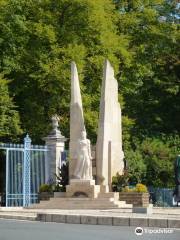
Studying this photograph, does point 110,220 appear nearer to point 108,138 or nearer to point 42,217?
point 42,217

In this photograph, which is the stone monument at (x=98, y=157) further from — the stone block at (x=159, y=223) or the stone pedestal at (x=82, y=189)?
the stone block at (x=159, y=223)

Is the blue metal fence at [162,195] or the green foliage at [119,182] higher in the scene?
the green foliage at [119,182]

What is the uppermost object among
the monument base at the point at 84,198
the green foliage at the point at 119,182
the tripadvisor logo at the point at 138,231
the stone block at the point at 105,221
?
the green foliage at the point at 119,182

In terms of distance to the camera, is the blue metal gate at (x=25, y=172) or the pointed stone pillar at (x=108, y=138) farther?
the blue metal gate at (x=25, y=172)

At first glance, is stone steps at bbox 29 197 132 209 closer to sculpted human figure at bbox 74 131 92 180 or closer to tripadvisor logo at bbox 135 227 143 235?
sculpted human figure at bbox 74 131 92 180

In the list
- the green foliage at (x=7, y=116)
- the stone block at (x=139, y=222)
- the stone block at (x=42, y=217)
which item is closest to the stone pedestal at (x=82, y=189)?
the green foliage at (x=7, y=116)

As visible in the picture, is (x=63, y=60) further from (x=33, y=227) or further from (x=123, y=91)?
(x=33, y=227)

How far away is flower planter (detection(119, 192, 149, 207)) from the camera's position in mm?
25250

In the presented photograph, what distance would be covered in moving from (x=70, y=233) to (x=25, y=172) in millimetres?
13983

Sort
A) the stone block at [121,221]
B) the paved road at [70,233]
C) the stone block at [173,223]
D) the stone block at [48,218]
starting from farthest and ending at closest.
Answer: the stone block at [48,218] → the stone block at [121,221] → the stone block at [173,223] → the paved road at [70,233]

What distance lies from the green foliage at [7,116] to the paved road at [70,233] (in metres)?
15.6

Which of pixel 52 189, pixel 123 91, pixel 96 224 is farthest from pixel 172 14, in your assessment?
pixel 96 224

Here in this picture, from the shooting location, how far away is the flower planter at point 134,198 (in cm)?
2525

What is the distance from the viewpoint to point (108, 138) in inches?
1058
